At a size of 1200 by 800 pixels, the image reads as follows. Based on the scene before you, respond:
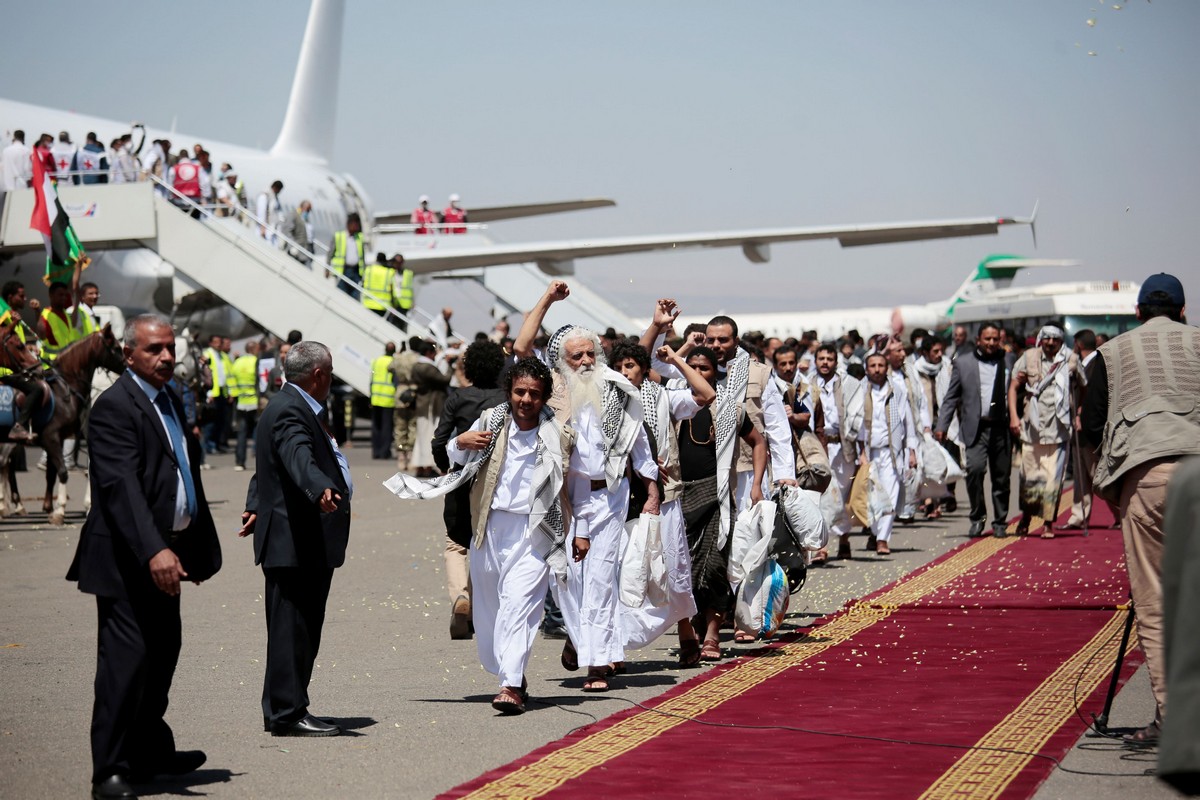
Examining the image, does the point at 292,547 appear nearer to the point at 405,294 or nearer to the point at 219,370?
the point at 219,370

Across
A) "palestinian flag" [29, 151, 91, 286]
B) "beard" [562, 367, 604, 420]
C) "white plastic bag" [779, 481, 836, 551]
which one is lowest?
"white plastic bag" [779, 481, 836, 551]

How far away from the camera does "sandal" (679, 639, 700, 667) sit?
8.38 m

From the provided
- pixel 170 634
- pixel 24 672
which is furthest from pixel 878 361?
pixel 170 634

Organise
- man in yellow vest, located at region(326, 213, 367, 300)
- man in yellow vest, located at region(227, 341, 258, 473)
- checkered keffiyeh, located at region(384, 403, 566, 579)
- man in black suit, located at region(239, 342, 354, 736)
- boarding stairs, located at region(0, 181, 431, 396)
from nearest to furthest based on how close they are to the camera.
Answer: man in black suit, located at region(239, 342, 354, 736) → checkered keffiyeh, located at region(384, 403, 566, 579) → man in yellow vest, located at region(227, 341, 258, 473) → boarding stairs, located at region(0, 181, 431, 396) → man in yellow vest, located at region(326, 213, 367, 300)

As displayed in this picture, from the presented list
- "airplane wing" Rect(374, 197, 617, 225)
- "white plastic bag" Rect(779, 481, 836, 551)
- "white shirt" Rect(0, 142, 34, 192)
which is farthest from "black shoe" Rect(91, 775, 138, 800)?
"airplane wing" Rect(374, 197, 617, 225)

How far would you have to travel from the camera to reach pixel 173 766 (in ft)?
18.9

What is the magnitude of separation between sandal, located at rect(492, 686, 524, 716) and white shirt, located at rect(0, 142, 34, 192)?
20.9 metres

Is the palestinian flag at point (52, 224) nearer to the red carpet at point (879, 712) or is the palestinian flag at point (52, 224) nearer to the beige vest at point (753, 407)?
the beige vest at point (753, 407)

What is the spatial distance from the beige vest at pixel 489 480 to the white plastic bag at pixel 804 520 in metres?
2.04

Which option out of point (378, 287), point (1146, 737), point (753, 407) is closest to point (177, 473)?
point (1146, 737)

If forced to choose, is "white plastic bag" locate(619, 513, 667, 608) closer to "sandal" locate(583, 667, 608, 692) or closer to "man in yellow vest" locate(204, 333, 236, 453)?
"sandal" locate(583, 667, 608, 692)

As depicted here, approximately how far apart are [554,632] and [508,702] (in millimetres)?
2982

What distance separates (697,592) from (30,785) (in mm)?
4023

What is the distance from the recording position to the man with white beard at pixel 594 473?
7605mm
